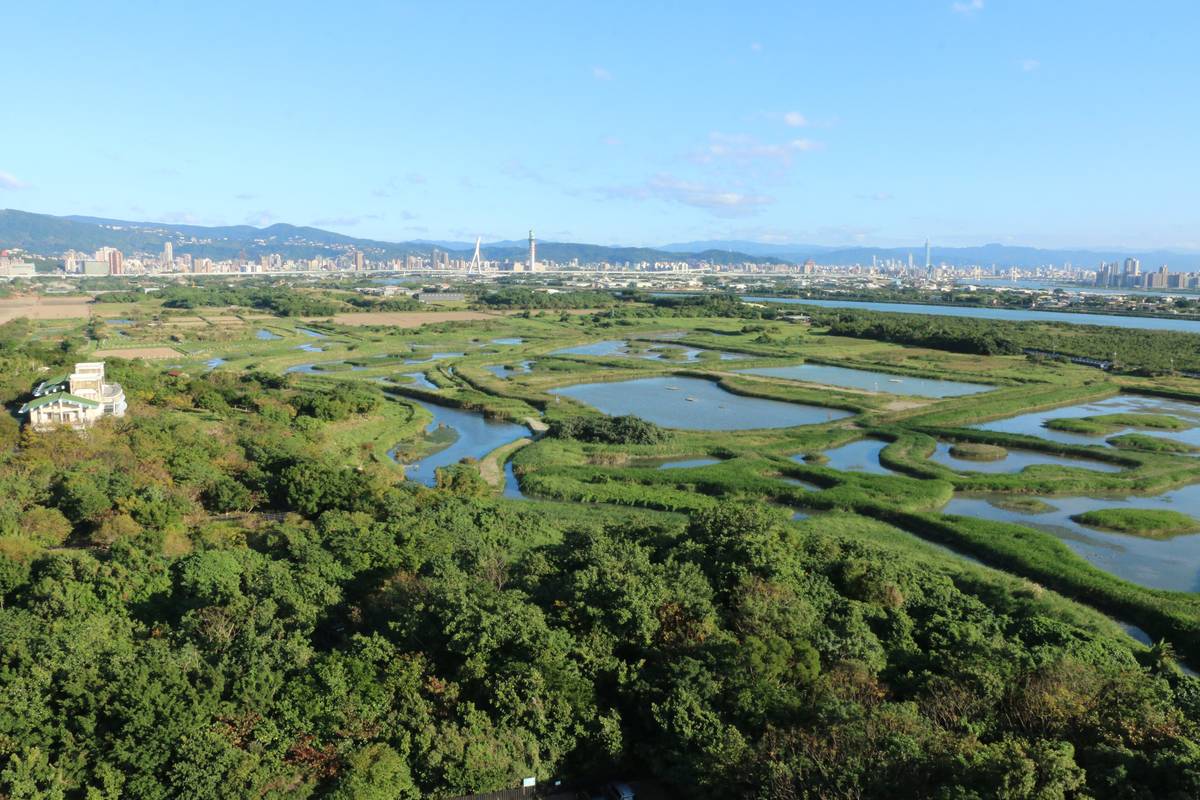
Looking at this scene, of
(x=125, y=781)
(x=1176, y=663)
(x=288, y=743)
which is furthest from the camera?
(x=1176, y=663)

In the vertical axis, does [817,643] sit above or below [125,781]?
above

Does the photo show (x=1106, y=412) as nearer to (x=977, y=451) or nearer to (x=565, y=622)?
(x=977, y=451)

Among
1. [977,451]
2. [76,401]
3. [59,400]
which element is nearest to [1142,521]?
[977,451]

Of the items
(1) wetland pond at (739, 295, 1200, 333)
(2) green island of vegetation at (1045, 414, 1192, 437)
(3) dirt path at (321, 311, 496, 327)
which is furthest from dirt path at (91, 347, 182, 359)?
(1) wetland pond at (739, 295, 1200, 333)

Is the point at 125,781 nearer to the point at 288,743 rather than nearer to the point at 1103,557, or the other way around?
the point at 288,743

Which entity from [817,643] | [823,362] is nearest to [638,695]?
[817,643]

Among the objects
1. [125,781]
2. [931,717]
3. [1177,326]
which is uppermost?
[1177,326]
